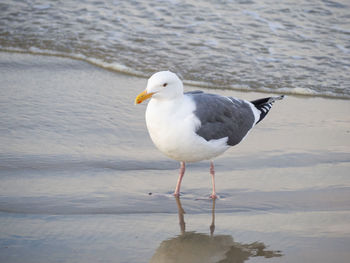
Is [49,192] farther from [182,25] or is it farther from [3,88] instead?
[182,25]

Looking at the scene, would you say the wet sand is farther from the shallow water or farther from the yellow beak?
the shallow water

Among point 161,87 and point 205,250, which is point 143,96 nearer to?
point 161,87

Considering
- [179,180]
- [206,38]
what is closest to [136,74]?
[206,38]

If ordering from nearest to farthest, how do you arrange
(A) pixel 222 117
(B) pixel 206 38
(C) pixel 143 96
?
Answer: 1. (C) pixel 143 96
2. (A) pixel 222 117
3. (B) pixel 206 38

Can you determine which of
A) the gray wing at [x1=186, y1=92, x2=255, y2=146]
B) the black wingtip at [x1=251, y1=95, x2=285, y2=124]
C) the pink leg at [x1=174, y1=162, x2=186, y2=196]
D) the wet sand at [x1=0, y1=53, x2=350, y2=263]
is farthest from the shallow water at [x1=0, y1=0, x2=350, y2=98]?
the pink leg at [x1=174, y1=162, x2=186, y2=196]

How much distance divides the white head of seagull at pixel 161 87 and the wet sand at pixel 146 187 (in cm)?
81

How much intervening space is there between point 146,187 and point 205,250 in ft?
3.63

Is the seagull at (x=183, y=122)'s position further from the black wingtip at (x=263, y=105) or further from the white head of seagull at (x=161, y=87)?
the black wingtip at (x=263, y=105)

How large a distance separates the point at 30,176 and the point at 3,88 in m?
2.26

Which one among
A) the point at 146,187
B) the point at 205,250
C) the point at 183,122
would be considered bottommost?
the point at 205,250

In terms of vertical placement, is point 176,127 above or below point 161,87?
below

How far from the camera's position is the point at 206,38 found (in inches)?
347

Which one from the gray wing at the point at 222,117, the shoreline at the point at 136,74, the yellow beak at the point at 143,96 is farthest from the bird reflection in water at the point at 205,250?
the shoreline at the point at 136,74

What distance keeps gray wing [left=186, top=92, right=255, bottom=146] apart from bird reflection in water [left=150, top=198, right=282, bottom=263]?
3.36ft
